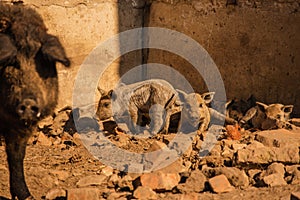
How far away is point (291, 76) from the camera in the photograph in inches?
325

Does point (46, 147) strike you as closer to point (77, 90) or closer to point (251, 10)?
point (77, 90)

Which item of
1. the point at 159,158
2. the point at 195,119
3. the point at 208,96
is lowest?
the point at 159,158

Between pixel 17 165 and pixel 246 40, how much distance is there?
4.17m

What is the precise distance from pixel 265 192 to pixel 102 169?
71.7 inches

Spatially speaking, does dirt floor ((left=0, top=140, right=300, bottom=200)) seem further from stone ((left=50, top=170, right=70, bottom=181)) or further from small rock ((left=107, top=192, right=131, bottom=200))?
small rock ((left=107, top=192, right=131, bottom=200))

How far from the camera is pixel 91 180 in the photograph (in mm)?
6008

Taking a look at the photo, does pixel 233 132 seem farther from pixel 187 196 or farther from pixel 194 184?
pixel 187 196

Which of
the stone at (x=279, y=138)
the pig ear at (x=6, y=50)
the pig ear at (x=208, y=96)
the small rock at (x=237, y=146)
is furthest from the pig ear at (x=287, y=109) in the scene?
the pig ear at (x=6, y=50)

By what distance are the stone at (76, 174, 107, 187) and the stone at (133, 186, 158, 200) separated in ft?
2.13

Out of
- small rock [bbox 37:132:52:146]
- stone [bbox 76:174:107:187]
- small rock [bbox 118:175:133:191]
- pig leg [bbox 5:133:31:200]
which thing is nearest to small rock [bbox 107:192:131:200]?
small rock [bbox 118:175:133:191]

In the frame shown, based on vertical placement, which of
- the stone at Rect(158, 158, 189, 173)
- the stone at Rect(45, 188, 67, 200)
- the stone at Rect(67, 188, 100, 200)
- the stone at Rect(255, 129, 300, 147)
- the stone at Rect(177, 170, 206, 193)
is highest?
the stone at Rect(255, 129, 300, 147)

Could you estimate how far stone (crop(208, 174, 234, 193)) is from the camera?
558 centimetres

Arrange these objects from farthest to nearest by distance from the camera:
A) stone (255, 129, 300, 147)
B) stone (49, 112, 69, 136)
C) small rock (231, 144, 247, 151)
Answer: stone (49, 112, 69, 136) → small rock (231, 144, 247, 151) → stone (255, 129, 300, 147)

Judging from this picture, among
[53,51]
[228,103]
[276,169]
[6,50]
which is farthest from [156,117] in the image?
[6,50]
